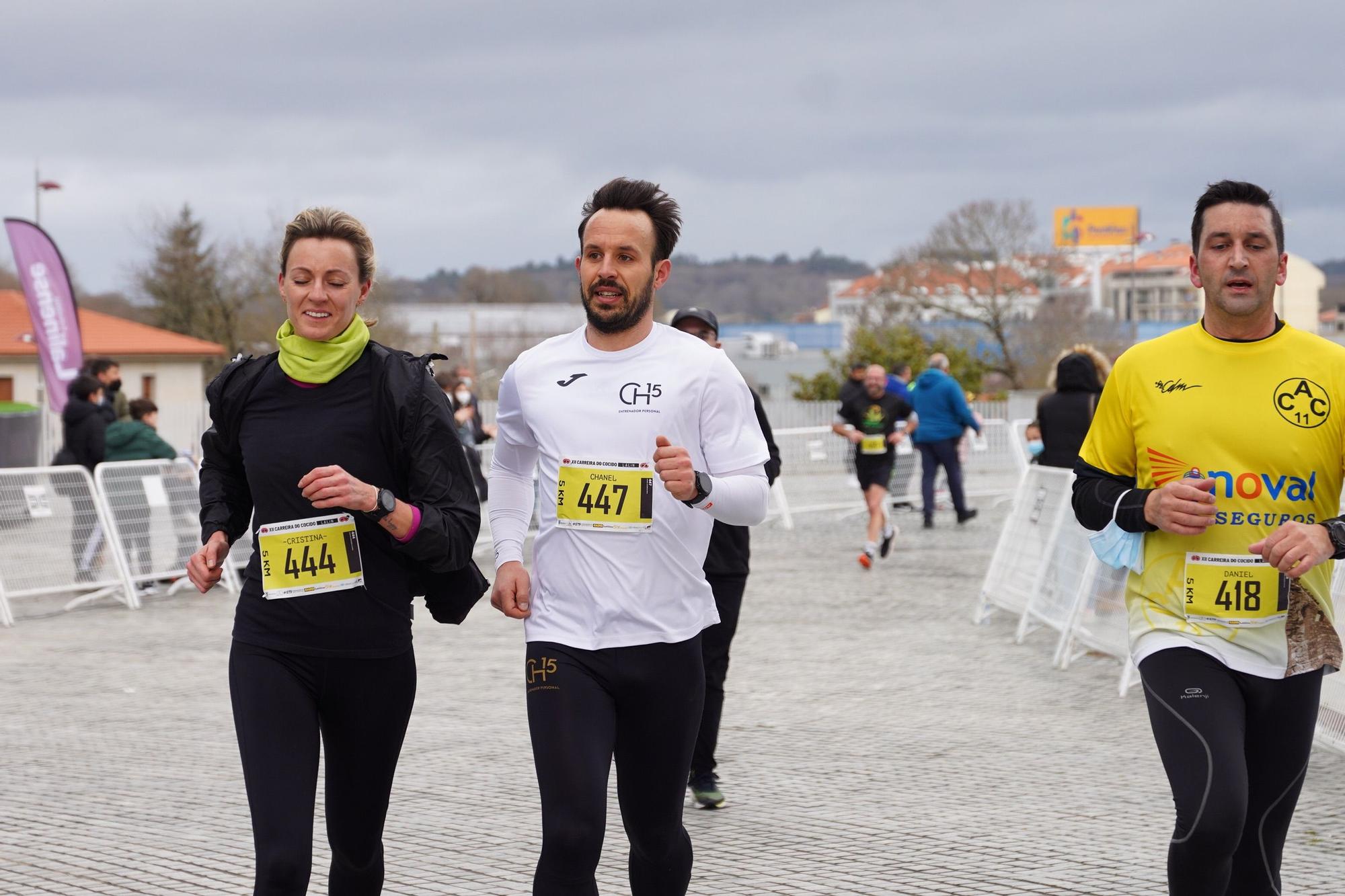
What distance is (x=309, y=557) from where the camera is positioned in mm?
4047

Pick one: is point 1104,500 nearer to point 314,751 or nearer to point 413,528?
point 413,528

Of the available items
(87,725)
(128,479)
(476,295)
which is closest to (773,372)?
(476,295)

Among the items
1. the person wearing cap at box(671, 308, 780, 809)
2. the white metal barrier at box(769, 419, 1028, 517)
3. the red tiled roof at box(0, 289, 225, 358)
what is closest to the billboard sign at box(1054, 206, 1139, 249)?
the red tiled roof at box(0, 289, 225, 358)

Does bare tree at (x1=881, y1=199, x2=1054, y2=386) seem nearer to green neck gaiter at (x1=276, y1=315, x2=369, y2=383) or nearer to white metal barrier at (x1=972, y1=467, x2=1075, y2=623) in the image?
white metal barrier at (x1=972, y1=467, x2=1075, y2=623)

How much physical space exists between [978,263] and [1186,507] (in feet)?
214

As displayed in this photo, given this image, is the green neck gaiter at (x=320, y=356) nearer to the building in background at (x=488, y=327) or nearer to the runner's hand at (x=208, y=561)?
the runner's hand at (x=208, y=561)

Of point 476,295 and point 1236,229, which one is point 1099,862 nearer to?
point 1236,229

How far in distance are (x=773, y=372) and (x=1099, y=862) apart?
80.9 metres

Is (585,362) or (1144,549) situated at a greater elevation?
(585,362)

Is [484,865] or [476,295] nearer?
[484,865]

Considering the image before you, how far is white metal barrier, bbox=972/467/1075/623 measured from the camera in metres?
11.4

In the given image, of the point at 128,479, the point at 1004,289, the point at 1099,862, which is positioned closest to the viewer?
the point at 1099,862

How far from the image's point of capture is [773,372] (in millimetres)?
86375

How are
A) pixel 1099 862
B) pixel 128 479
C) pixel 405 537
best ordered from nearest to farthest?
1. pixel 405 537
2. pixel 1099 862
3. pixel 128 479
